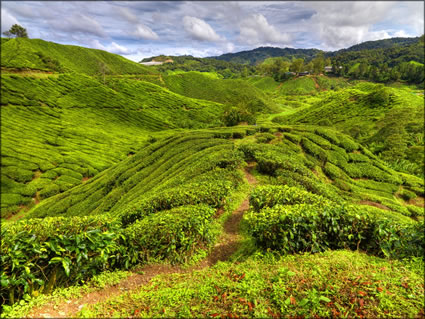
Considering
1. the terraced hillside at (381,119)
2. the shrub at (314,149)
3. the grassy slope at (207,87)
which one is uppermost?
the grassy slope at (207,87)

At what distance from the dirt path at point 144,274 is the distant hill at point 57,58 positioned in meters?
103

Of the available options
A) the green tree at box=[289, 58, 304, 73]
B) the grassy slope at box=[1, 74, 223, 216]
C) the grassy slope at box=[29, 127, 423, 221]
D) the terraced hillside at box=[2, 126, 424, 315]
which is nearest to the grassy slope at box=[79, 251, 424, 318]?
the terraced hillside at box=[2, 126, 424, 315]

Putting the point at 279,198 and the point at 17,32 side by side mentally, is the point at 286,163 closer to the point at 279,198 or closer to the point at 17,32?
the point at 279,198

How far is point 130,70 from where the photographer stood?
128125 mm

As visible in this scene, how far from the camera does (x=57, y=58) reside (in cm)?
9912

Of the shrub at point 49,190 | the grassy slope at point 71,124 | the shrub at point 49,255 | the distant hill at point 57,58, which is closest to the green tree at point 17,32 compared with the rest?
the distant hill at point 57,58

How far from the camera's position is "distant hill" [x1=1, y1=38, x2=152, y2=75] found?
7919cm

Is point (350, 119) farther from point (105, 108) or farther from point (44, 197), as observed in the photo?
point (105, 108)

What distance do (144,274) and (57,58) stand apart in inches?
5200

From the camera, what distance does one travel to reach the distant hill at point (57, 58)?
79.2 m

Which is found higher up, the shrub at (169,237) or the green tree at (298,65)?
the green tree at (298,65)

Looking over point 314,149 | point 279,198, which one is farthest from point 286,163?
point 314,149

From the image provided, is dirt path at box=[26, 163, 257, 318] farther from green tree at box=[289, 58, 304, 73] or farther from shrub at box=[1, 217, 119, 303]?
green tree at box=[289, 58, 304, 73]

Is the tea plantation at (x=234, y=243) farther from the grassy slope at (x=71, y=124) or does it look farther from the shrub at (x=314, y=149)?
the grassy slope at (x=71, y=124)
